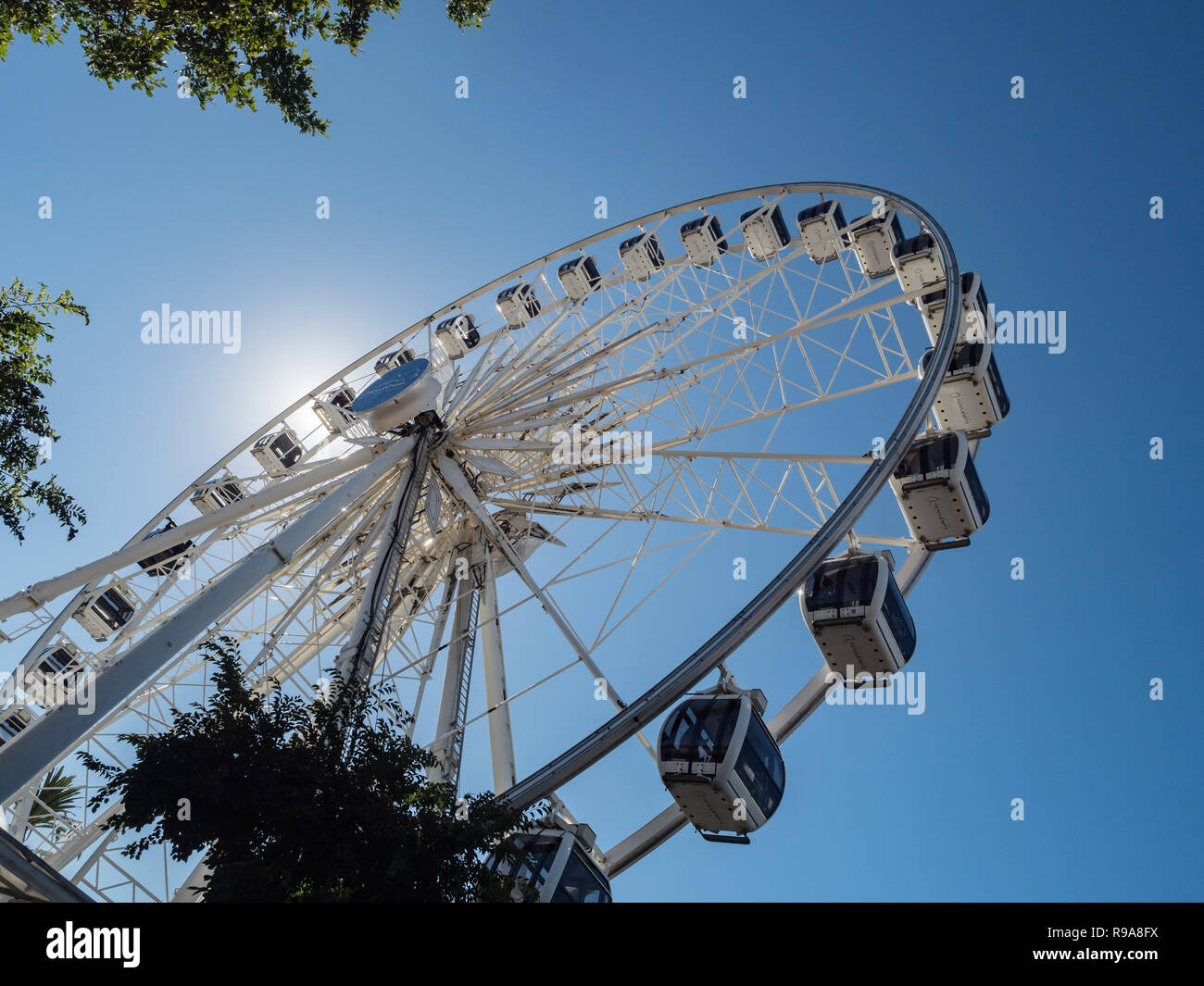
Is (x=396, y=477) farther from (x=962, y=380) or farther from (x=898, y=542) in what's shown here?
(x=962, y=380)

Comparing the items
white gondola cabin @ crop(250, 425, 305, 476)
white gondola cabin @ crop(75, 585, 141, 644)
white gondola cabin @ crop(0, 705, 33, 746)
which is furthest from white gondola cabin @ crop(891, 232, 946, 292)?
white gondola cabin @ crop(0, 705, 33, 746)

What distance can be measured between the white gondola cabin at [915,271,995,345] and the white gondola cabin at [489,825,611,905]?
35.7 ft

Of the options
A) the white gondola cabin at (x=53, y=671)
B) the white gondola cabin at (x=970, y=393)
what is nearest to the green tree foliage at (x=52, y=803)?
the white gondola cabin at (x=53, y=671)

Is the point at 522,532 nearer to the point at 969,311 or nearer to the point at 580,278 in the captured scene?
the point at 580,278

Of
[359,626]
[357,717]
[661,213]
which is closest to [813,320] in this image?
[661,213]

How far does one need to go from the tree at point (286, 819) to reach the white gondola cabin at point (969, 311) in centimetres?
1265

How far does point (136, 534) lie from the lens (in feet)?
72.1

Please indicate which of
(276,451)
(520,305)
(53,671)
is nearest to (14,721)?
(53,671)

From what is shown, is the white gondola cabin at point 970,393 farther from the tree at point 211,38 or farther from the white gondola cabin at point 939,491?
the tree at point 211,38

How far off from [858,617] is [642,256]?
48.9 ft

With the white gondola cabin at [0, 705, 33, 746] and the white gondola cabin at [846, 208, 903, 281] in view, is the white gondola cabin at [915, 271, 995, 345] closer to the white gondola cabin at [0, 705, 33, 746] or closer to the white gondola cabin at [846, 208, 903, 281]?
the white gondola cabin at [846, 208, 903, 281]
